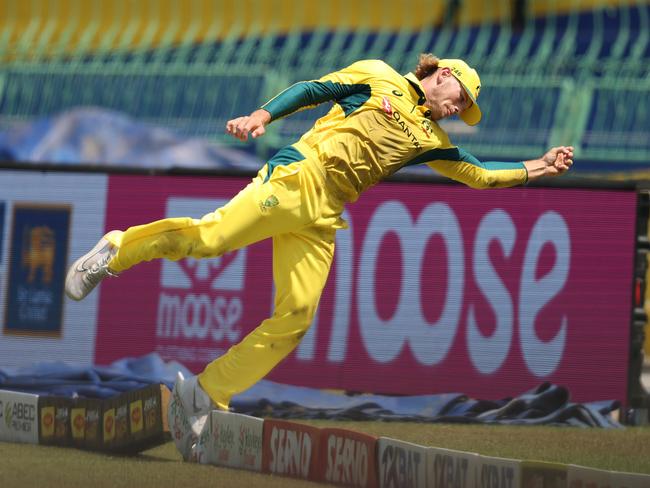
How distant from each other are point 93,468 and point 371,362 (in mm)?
2756

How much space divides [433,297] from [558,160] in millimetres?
2009

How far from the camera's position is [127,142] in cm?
1366

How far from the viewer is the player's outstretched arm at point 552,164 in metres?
6.87

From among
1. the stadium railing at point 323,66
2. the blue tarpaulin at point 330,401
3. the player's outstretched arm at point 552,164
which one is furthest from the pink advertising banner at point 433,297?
the stadium railing at point 323,66

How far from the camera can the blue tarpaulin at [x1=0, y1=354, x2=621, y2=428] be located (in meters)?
8.35

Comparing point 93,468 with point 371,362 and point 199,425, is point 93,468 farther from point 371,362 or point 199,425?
point 371,362

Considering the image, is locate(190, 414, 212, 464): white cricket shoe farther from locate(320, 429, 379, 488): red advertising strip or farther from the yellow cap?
the yellow cap

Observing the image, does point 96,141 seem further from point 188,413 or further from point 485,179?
point 485,179

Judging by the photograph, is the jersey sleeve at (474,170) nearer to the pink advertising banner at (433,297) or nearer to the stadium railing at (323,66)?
the pink advertising banner at (433,297)

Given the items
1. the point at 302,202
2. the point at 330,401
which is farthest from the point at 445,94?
the point at 330,401

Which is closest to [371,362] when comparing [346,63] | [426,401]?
[426,401]

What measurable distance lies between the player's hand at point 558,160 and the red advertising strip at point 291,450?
1.91m

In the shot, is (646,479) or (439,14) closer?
(646,479)

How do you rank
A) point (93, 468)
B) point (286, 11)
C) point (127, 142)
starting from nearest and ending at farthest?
1. point (93, 468)
2. point (127, 142)
3. point (286, 11)
